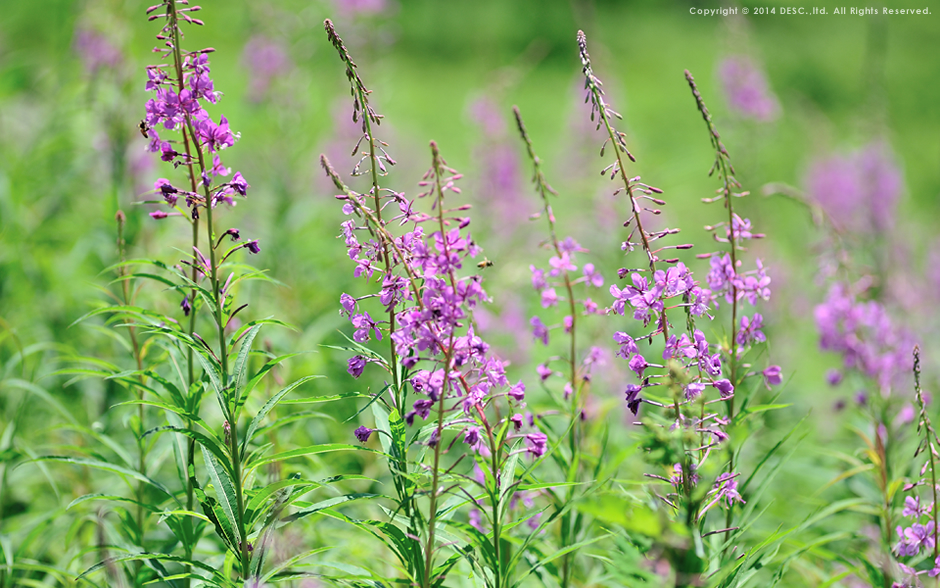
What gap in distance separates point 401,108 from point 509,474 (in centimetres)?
1382

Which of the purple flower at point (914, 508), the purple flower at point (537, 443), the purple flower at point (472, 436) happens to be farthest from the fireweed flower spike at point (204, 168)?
the purple flower at point (914, 508)

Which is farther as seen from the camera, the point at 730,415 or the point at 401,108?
the point at 401,108

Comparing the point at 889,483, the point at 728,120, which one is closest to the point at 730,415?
the point at 889,483

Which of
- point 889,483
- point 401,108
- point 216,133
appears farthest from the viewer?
point 401,108

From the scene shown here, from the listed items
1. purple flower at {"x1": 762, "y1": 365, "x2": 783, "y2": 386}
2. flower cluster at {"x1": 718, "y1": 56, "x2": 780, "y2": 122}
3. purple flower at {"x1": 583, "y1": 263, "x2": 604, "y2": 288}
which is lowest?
purple flower at {"x1": 762, "y1": 365, "x2": 783, "y2": 386}

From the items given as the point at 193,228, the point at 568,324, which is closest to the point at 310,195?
the point at 193,228

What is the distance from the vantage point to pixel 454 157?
13.0 m

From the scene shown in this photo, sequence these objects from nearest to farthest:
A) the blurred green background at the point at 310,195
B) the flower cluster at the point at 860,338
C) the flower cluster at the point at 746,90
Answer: the flower cluster at the point at 860,338
the blurred green background at the point at 310,195
the flower cluster at the point at 746,90

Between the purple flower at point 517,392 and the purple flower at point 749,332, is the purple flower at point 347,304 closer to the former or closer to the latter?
the purple flower at point 517,392

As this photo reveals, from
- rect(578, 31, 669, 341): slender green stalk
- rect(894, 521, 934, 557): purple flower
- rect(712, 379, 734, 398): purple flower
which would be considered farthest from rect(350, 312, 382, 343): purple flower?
rect(894, 521, 934, 557): purple flower

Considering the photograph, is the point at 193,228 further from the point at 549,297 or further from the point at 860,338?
the point at 860,338

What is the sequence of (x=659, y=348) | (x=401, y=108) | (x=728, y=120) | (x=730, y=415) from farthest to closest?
1. (x=401, y=108)
2. (x=728, y=120)
3. (x=659, y=348)
4. (x=730, y=415)

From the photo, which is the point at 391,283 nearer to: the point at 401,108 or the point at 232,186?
the point at 232,186

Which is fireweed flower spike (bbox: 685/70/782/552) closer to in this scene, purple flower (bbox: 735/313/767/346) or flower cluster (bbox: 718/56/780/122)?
purple flower (bbox: 735/313/767/346)
